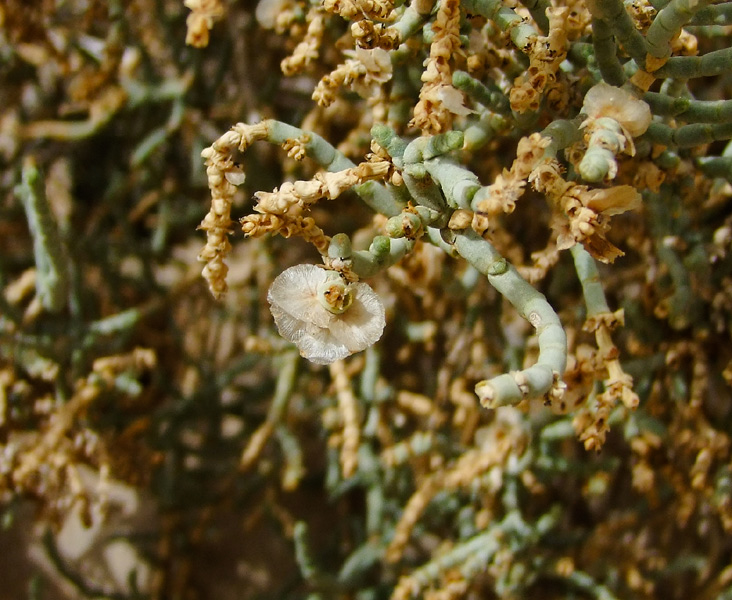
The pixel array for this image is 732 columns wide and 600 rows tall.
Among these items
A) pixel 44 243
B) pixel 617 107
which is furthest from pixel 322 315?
pixel 44 243

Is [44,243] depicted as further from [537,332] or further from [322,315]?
[537,332]

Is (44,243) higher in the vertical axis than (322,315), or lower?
lower

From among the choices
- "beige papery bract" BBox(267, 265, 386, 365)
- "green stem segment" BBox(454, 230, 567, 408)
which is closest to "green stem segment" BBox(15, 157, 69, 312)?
"beige papery bract" BBox(267, 265, 386, 365)

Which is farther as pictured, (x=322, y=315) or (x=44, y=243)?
(x=44, y=243)

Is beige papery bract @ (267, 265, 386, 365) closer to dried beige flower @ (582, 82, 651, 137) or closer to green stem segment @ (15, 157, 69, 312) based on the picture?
dried beige flower @ (582, 82, 651, 137)

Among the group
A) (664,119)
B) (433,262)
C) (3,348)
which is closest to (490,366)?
(433,262)

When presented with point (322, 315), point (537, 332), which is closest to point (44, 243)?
point (322, 315)

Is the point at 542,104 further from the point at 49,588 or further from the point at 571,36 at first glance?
the point at 49,588

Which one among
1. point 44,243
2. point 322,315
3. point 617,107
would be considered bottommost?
point 44,243
